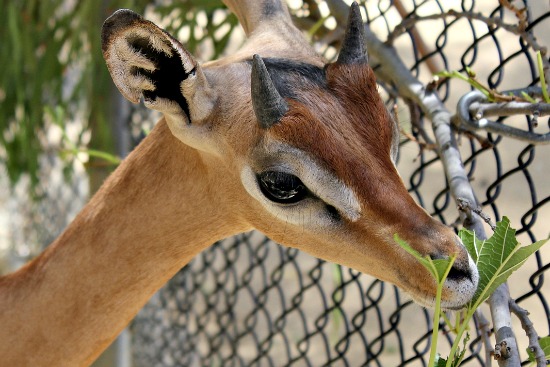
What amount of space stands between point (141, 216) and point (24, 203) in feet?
15.1

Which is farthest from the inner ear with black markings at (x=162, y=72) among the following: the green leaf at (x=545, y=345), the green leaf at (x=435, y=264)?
the green leaf at (x=545, y=345)

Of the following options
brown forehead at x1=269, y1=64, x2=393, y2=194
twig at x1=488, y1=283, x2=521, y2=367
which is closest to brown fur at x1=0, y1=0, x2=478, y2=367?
brown forehead at x1=269, y1=64, x2=393, y2=194

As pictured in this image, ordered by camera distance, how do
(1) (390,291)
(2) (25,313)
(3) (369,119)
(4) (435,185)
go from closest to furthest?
(3) (369,119)
(2) (25,313)
(1) (390,291)
(4) (435,185)

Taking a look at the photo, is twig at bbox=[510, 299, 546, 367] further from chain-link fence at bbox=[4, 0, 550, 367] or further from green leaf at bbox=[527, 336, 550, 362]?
chain-link fence at bbox=[4, 0, 550, 367]

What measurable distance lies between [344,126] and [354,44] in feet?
0.63

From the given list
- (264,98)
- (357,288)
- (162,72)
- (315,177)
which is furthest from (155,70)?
(357,288)

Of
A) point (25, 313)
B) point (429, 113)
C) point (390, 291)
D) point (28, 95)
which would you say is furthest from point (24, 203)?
point (429, 113)

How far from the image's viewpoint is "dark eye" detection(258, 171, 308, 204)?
4.04ft

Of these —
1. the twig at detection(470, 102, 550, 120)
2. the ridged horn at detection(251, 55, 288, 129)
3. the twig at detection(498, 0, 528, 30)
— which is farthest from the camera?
the twig at detection(498, 0, 528, 30)

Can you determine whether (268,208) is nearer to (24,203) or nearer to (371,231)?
(371,231)

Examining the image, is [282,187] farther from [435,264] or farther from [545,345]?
[545,345]

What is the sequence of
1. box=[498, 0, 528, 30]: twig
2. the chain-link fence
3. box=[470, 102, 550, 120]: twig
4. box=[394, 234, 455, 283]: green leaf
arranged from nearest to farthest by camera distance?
A: box=[394, 234, 455, 283]: green leaf → box=[470, 102, 550, 120]: twig → box=[498, 0, 528, 30]: twig → the chain-link fence

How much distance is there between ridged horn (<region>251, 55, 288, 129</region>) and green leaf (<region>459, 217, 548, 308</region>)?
15.9 inches

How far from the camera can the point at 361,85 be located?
130cm
